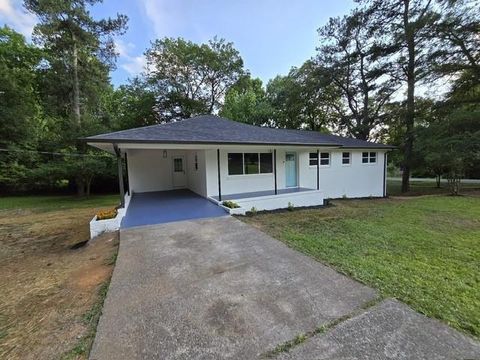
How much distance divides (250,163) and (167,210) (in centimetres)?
417

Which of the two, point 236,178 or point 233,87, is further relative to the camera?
point 233,87

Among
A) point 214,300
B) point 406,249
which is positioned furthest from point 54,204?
point 406,249

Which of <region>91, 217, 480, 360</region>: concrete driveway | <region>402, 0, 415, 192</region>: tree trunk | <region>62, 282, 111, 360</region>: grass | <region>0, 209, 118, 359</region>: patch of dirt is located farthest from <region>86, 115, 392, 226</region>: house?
<region>62, 282, 111, 360</region>: grass

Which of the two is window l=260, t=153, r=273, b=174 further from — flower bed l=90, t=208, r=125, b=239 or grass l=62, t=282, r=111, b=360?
grass l=62, t=282, r=111, b=360

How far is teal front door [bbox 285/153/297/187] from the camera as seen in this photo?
11.3m

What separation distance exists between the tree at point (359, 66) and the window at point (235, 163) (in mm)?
14217

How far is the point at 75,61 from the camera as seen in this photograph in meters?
15.5

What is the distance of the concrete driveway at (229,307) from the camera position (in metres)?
2.04

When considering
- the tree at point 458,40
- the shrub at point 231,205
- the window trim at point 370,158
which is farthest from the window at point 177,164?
the tree at point 458,40

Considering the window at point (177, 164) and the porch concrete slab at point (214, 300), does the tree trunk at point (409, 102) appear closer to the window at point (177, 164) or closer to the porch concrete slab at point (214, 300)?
the window at point (177, 164)

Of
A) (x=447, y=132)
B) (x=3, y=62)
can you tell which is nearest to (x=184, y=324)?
(x=447, y=132)

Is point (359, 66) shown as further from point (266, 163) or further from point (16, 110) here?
point (16, 110)

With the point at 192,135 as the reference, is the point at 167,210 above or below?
below

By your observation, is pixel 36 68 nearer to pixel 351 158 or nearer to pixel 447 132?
pixel 351 158
